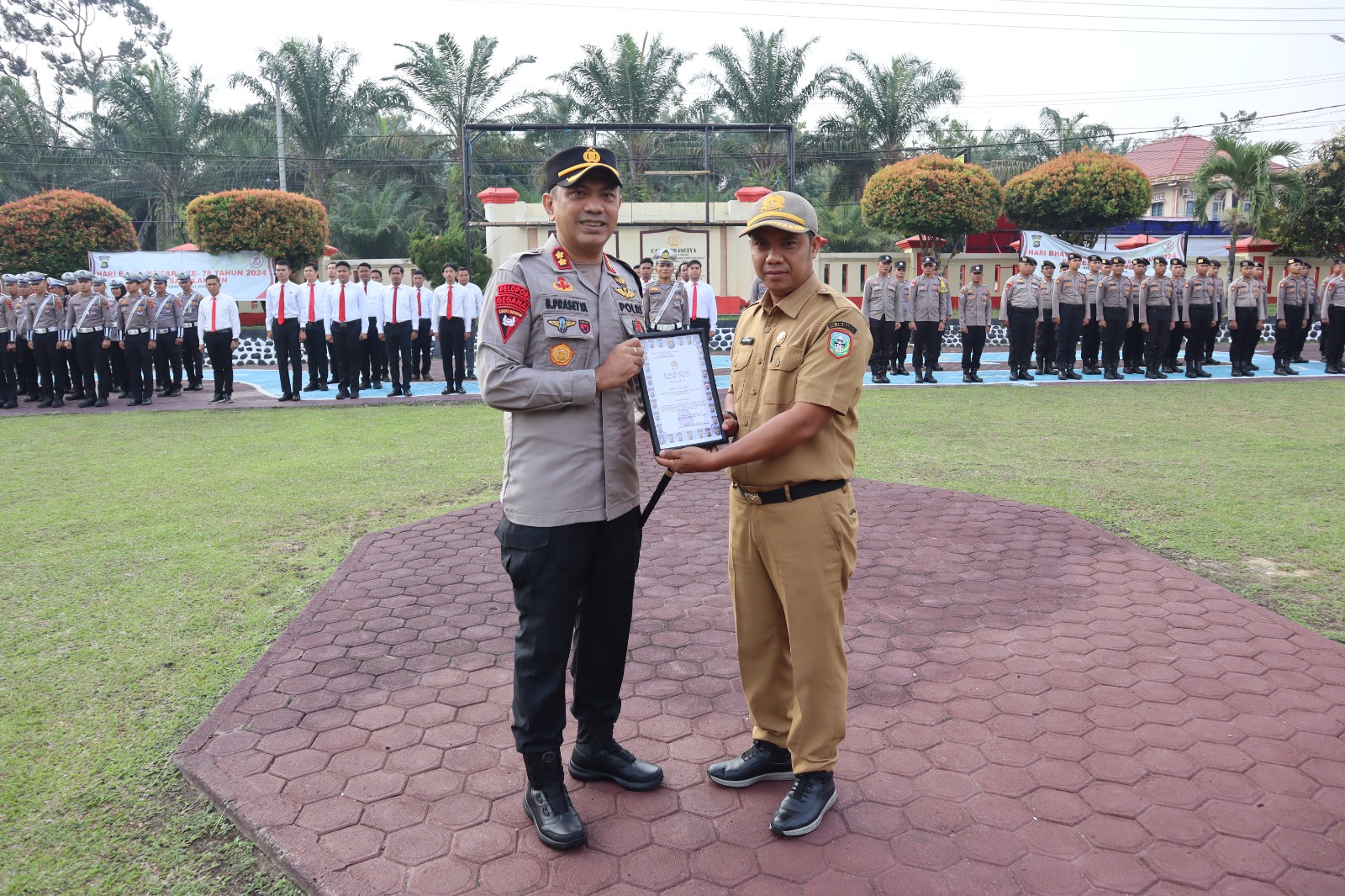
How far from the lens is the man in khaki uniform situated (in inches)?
106

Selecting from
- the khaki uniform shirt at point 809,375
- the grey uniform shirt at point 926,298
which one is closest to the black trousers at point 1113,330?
the grey uniform shirt at point 926,298

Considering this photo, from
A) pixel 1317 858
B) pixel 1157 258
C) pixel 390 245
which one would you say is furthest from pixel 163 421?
pixel 390 245

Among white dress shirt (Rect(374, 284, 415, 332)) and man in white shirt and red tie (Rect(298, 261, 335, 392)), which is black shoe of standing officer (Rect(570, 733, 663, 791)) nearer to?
white dress shirt (Rect(374, 284, 415, 332))

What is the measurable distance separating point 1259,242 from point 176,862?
26.4 meters

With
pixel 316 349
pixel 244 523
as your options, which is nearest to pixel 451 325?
pixel 316 349

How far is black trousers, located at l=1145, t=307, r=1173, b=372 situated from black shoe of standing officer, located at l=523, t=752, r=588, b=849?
14657 millimetres

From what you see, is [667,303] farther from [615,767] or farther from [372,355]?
[615,767]

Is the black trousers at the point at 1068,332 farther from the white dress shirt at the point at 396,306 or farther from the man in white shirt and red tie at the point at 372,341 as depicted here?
the man in white shirt and red tie at the point at 372,341

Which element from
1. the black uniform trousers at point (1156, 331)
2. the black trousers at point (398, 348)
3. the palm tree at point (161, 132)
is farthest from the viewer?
the palm tree at point (161, 132)

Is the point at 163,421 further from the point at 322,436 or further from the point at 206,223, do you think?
the point at 206,223

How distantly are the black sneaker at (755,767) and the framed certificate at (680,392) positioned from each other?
102cm

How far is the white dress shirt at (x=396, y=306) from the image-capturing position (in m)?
13.7

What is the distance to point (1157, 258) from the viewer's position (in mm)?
14977

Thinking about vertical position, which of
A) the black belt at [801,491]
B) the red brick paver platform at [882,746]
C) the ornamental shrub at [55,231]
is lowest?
the red brick paver platform at [882,746]
